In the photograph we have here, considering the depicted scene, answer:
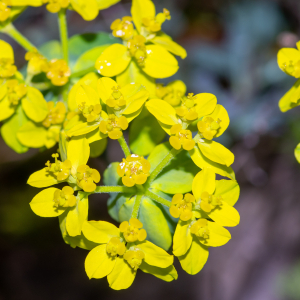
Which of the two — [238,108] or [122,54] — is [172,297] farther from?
[122,54]

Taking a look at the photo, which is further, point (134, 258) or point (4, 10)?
point (4, 10)

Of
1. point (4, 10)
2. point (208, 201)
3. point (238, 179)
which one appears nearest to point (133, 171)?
point (208, 201)

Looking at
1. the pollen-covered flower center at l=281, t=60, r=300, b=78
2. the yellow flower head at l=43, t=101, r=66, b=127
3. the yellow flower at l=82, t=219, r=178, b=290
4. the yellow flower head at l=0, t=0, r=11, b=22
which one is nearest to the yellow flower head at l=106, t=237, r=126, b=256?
the yellow flower at l=82, t=219, r=178, b=290

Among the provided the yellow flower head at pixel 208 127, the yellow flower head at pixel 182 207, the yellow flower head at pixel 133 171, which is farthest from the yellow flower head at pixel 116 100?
the yellow flower head at pixel 182 207

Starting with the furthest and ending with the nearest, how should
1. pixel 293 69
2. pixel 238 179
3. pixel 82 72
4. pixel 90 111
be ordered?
pixel 238 179, pixel 82 72, pixel 293 69, pixel 90 111

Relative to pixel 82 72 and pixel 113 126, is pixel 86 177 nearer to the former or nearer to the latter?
pixel 113 126

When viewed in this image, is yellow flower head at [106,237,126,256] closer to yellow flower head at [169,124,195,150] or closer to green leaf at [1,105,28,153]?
yellow flower head at [169,124,195,150]

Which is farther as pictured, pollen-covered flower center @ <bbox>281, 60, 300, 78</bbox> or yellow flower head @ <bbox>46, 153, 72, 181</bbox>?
pollen-covered flower center @ <bbox>281, 60, 300, 78</bbox>
